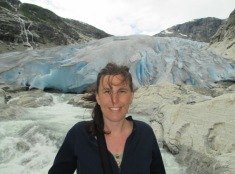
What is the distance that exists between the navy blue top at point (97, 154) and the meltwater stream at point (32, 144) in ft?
11.3

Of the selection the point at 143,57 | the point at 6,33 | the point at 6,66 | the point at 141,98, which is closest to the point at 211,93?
the point at 141,98

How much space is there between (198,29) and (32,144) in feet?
341

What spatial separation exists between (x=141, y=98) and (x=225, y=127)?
7.12m

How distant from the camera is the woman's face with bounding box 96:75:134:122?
2.18 m

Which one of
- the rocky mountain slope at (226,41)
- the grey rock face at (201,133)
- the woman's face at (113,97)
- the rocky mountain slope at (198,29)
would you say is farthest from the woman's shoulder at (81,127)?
the rocky mountain slope at (198,29)

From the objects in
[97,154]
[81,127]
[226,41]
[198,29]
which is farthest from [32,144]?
[198,29]

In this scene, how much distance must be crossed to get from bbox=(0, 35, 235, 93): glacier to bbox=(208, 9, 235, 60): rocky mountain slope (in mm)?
8122

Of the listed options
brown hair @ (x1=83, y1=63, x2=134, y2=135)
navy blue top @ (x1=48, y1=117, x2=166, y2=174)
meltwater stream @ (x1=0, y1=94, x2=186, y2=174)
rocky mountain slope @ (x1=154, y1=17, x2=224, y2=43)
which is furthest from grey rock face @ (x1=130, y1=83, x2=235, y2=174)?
rocky mountain slope @ (x1=154, y1=17, x2=224, y2=43)

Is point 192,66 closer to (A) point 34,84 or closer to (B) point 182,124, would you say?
(A) point 34,84

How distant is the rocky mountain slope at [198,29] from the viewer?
100500 mm

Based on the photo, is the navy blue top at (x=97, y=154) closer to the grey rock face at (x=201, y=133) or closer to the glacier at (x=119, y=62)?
the grey rock face at (x=201, y=133)

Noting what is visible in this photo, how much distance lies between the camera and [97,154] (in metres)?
2.04

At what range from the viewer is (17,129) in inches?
361

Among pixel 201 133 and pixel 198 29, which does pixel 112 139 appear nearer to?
pixel 201 133
